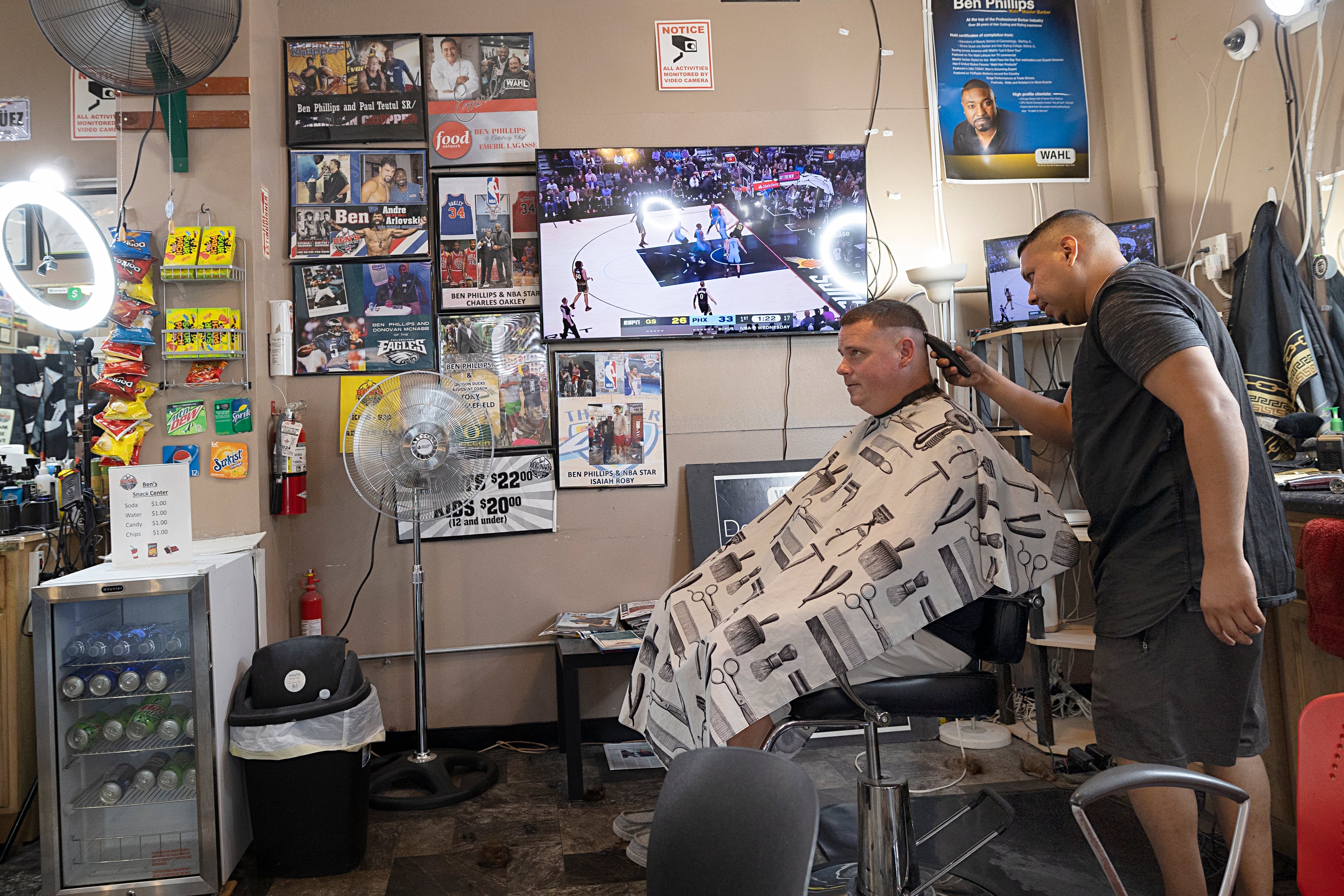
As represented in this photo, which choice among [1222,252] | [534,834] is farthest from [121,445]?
[1222,252]

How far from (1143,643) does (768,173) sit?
94.4 inches

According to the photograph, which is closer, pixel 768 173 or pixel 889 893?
pixel 889 893

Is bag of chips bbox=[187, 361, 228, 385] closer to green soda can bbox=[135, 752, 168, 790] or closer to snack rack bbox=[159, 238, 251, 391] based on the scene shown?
snack rack bbox=[159, 238, 251, 391]

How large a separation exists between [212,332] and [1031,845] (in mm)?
2936

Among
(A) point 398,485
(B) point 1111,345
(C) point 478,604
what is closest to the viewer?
(B) point 1111,345

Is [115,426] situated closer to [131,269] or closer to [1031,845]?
[131,269]

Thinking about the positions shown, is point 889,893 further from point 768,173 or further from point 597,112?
point 597,112

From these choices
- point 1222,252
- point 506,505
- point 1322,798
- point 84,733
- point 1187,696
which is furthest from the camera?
point 506,505

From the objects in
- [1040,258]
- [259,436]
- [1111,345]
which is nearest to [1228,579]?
[1111,345]

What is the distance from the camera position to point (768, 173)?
345 cm

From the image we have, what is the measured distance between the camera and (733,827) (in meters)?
1.04

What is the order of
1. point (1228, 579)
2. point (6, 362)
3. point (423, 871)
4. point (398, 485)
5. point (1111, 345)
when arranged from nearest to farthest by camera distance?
point (1228, 579)
point (1111, 345)
point (423, 871)
point (398, 485)
point (6, 362)

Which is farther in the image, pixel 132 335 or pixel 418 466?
pixel 418 466

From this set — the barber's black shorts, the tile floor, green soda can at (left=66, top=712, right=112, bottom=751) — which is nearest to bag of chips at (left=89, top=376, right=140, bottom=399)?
green soda can at (left=66, top=712, right=112, bottom=751)
